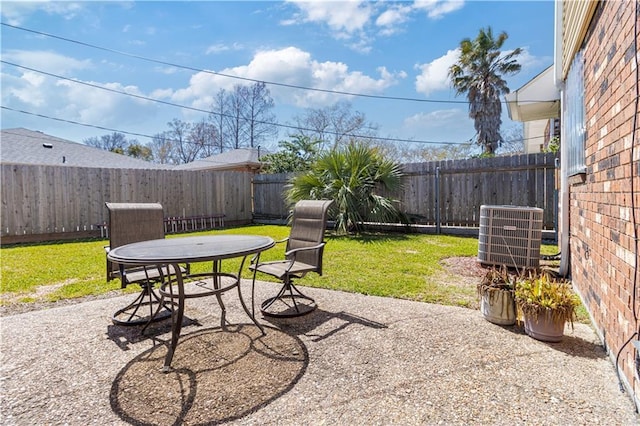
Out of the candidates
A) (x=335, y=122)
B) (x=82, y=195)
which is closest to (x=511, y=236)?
(x=82, y=195)

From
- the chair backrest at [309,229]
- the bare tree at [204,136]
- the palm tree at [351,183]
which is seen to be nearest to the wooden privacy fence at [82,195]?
the palm tree at [351,183]

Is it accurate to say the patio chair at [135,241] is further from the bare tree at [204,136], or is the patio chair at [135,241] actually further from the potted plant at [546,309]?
the bare tree at [204,136]

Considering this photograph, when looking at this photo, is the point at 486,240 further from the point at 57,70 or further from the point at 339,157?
the point at 57,70

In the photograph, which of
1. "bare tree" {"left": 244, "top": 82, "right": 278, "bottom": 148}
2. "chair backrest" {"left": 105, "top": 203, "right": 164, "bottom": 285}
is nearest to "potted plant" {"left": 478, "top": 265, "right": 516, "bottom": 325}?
"chair backrest" {"left": 105, "top": 203, "right": 164, "bottom": 285}

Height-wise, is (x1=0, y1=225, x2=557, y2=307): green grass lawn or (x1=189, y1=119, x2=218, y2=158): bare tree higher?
(x1=189, y1=119, x2=218, y2=158): bare tree

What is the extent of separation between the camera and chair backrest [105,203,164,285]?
3162 mm

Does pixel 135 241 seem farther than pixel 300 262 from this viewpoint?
No

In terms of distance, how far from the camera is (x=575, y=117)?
359cm

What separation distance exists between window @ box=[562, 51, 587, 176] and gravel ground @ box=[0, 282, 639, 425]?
67.3 inches

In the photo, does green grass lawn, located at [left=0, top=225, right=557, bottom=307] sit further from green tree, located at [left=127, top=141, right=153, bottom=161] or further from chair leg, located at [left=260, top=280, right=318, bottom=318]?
green tree, located at [left=127, top=141, right=153, bottom=161]

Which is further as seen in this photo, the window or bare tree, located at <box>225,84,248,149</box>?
bare tree, located at <box>225,84,248,149</box>

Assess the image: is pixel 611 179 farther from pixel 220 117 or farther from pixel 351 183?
pixel 220 117

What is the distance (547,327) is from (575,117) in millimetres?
2403

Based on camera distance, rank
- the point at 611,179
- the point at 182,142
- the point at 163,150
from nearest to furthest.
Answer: the point at 611,179
the point at 182,142
the point at 163,150
